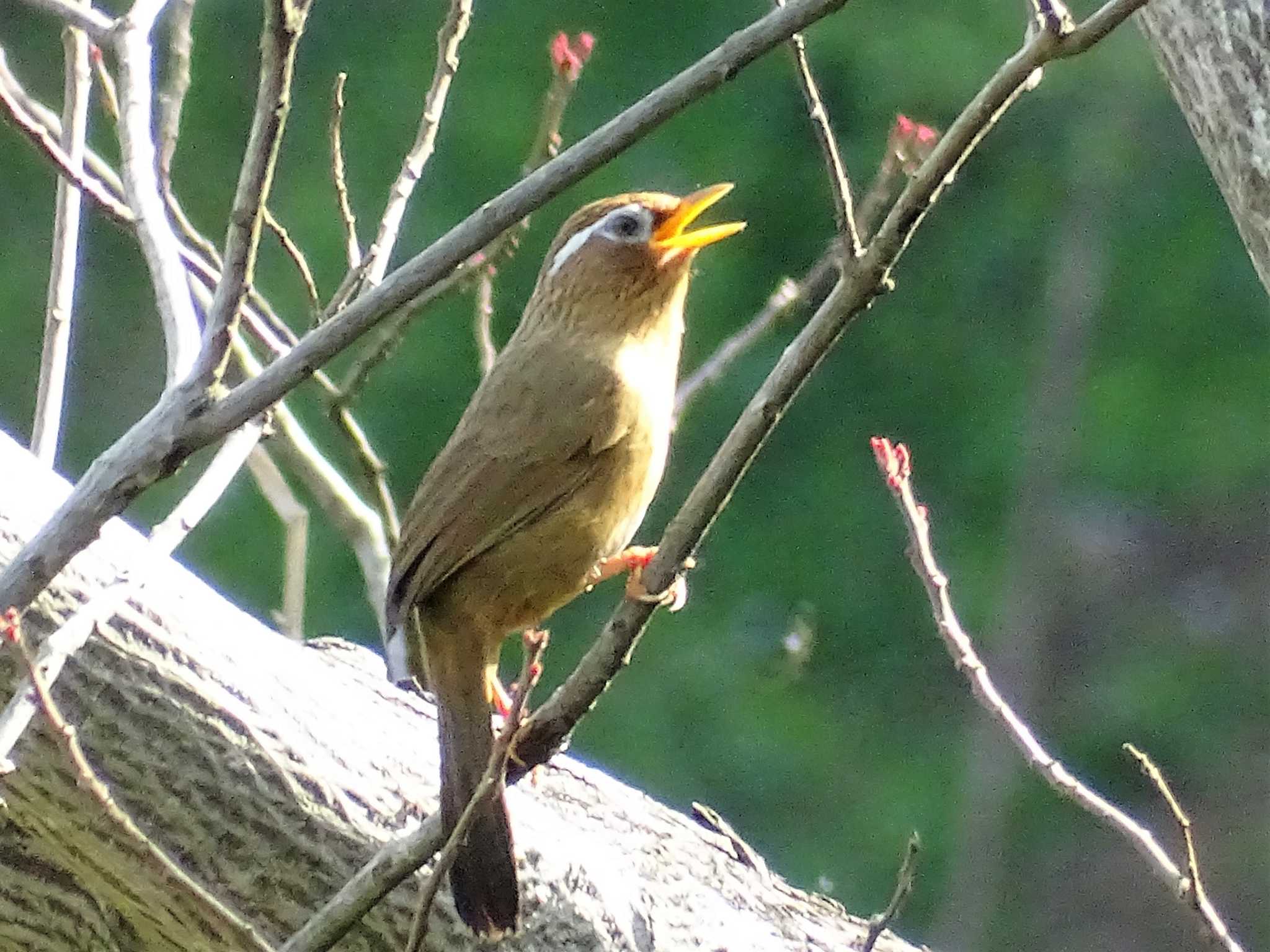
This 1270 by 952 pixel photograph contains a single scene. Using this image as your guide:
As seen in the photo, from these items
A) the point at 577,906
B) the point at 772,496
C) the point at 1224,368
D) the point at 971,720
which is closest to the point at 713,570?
the point at 772,496

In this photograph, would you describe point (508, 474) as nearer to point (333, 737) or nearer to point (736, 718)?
point (333, 737)

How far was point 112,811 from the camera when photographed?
5.03 ft

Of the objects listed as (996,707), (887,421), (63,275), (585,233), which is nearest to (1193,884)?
(996,707)

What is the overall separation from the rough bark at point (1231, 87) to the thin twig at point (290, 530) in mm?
1537

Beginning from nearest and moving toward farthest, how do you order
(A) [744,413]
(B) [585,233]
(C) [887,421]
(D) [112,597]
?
(A) [744,413] < (D) [112,597] < (B) [585,233] < (C) [887,421]

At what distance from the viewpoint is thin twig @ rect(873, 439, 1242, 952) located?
6.66ft

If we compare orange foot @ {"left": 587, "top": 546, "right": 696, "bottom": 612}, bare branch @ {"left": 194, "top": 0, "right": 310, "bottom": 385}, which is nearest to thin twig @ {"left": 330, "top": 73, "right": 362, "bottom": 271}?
orange foot @ {"left": 587, "top": 546, "right": 696, "bottom": 612}

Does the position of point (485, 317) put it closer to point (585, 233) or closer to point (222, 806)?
point (585, 233)

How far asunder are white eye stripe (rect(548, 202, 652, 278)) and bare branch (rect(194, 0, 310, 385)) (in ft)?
4.20

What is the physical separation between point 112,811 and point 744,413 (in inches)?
24.9

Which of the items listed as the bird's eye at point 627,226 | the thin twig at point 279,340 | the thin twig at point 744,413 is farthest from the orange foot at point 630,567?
the bird's eye at point 627,226

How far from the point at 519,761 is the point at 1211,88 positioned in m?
1.07

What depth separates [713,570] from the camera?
7074 mm

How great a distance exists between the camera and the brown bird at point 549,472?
8.13 feet
